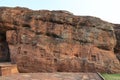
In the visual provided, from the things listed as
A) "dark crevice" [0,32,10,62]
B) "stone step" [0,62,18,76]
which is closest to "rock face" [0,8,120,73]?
"stone step" [0,62,18,76]

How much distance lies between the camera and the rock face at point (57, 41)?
15750 millimetres

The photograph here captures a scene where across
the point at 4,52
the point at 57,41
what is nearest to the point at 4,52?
the point at 4,52

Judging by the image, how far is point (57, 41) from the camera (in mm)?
16203

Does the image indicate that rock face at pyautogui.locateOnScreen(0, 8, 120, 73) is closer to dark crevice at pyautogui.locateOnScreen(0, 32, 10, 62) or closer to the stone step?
the stone step

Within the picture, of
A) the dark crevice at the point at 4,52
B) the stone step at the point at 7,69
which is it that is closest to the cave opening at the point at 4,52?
the dark crevice at the point at 4,52

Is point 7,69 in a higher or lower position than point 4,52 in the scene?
lower

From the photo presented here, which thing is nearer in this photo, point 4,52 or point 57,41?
point 57,41

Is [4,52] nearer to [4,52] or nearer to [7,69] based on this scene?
[4,52]

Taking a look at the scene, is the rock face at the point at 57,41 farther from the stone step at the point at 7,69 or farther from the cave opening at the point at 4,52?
the cave opening at the point at 4,52

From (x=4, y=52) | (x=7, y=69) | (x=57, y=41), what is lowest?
(x=7, y=69)

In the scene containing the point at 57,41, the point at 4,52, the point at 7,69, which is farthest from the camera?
the point at 4,52

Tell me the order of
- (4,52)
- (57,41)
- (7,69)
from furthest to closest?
(4,52) < (57,41) < (7,69)

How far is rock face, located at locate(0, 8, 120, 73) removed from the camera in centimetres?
1575

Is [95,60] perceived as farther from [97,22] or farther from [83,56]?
[97,22]
